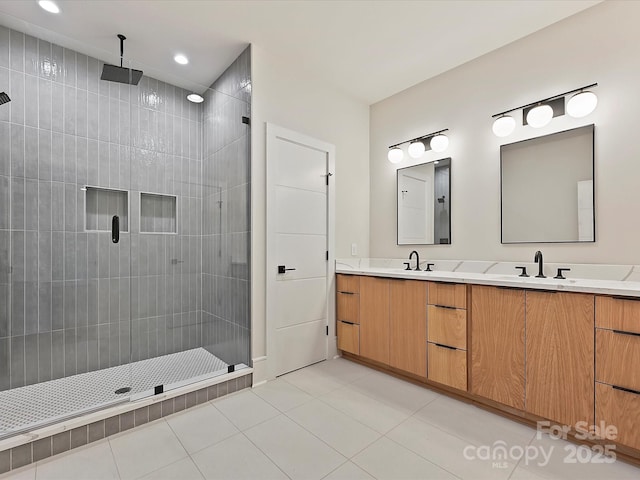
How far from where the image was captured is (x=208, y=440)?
1746mm

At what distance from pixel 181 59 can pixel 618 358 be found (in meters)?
3.78

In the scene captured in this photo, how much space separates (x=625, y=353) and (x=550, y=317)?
1.09ft

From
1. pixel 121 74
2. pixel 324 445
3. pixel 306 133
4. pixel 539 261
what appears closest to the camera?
pixel 324 445

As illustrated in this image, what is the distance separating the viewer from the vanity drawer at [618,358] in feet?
4.88

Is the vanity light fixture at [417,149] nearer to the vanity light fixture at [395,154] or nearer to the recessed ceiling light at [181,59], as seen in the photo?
the vanity light fixture at [395,154]

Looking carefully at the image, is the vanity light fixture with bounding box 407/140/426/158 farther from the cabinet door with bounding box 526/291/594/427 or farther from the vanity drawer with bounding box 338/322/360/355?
the vanity drawer with bounding box 338/322/360/355

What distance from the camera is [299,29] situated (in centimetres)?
231

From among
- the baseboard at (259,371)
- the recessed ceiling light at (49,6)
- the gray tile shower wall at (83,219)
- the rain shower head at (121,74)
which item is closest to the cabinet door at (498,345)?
the baseboard at (259,371)

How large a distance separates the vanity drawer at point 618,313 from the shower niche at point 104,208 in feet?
11.0

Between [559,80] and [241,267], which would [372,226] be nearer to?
[241,267]

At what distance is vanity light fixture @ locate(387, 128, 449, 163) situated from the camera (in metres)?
2.84

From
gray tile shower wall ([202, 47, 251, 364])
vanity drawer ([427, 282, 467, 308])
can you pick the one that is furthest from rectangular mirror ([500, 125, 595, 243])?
gray tile shower wall ([202, 47, 251, 364])

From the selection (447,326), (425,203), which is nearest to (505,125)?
(425,203)

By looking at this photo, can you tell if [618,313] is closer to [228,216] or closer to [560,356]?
[560,356]
